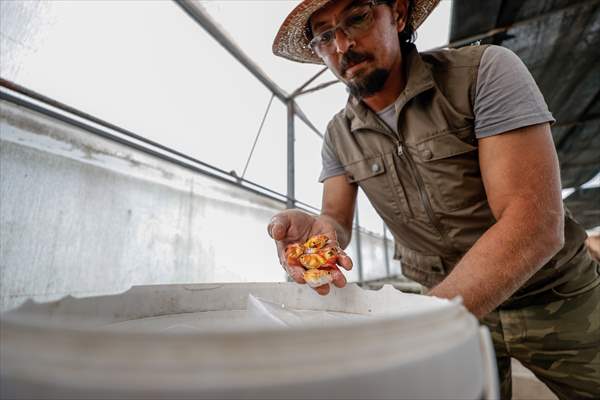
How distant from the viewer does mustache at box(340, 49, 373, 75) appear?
39.3 inches

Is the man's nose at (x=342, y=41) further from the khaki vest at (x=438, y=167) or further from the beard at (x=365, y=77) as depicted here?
the khaki vest at (x=438, y=167)

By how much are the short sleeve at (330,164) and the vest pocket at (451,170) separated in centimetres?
36

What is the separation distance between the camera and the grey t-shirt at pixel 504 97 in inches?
27.4

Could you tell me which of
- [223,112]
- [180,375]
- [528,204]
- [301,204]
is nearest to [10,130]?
[223,112]

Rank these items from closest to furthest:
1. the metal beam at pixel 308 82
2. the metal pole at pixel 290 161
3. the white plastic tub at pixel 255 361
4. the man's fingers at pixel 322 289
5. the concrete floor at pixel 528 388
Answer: the white plastic tub at pixel 255 361 < the man's fingers at pixel 322 289 < the concrete floor at pixel 528 388 < the metal beam at pixel 308 82 < the metal pole at pixel 290 161

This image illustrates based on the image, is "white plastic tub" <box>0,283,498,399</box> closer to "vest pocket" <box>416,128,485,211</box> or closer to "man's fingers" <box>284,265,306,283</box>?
"man's fingers" <box>284,265,306,283</box>

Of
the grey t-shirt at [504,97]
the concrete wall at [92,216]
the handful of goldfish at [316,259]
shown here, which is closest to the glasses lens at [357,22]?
the grey t-shirt at [504,97]

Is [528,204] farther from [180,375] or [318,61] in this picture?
[318,61]

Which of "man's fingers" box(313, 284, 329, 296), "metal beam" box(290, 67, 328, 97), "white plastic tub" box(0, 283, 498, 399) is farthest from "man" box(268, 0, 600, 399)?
"metal beam" box(290, 67, 328, 97)

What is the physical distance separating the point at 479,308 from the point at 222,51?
216 centimetres

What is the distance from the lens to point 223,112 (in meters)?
2.11

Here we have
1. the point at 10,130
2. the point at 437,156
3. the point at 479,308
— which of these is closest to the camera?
the point at 479,308

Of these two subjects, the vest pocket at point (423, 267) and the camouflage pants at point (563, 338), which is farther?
the vest pocket at point (423, 267)

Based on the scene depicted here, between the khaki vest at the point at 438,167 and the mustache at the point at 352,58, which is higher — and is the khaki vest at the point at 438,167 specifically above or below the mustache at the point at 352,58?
below
